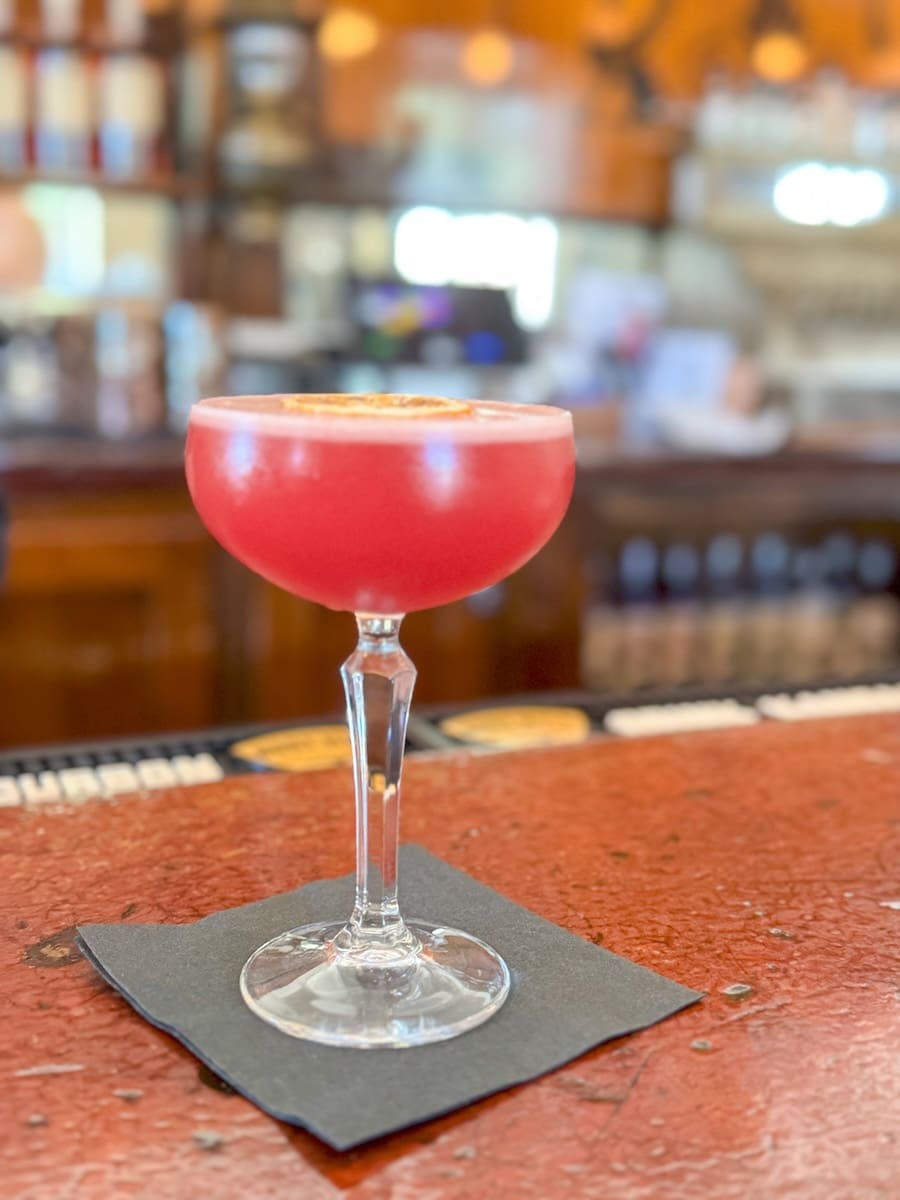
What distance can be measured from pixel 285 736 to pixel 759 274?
398 cm

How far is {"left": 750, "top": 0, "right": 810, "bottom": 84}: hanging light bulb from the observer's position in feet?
12.9

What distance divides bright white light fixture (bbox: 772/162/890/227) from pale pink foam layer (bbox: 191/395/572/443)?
424 cm

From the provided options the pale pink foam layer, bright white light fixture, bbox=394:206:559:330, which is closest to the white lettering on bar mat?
the pale pink foam layer

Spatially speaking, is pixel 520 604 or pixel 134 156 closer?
pixel 520 604

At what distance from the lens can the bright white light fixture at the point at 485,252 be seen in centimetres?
443

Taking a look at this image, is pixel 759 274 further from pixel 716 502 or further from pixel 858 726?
pixel 858 726

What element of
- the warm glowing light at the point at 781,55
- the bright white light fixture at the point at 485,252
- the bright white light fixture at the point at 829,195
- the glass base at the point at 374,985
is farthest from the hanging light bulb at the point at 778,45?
the glass base at the point at 374,985

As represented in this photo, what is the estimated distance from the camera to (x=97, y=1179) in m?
0.51

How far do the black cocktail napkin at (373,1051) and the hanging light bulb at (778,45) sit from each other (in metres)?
3.67

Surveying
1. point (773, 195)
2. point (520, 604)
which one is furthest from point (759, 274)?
point (520, 604)

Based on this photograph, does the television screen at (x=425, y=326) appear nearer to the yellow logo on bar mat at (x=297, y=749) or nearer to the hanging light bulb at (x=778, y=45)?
the hanging light bulb at (x=778, y=45)

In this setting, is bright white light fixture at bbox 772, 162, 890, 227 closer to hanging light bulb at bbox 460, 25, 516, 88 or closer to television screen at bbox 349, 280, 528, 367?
hanging light bulb at bbox 460, 25, 516, 88

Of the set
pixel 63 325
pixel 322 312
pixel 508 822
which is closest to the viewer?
pixel 508 822

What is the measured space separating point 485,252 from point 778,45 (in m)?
1.11
